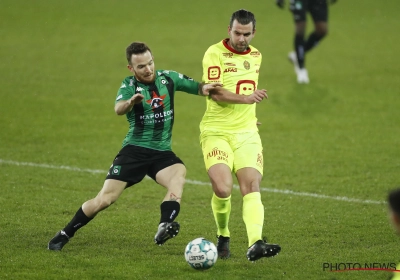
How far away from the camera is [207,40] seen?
23.4 metres

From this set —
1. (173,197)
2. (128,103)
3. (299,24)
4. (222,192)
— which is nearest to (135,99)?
(128,103)

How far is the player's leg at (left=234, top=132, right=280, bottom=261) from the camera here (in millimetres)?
6750

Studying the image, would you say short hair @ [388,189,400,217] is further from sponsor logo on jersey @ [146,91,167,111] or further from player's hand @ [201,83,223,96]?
sponsor logo on jersey @ [146,91,167,111]

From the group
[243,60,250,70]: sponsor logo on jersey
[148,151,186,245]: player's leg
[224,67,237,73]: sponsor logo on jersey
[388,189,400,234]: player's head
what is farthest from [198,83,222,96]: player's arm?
[388,189,400,234]: player's head

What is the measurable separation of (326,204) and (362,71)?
429 inches

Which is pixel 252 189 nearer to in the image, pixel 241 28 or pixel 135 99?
pixel 135 99

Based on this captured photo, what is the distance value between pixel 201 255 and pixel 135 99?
1.59 m

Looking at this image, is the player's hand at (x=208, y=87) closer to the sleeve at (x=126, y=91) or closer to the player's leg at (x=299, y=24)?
the sleeve at (x=126, y=91)

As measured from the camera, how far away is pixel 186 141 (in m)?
13.8

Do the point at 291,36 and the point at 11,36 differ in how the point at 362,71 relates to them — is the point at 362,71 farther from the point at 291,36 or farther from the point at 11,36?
the point at 11,36

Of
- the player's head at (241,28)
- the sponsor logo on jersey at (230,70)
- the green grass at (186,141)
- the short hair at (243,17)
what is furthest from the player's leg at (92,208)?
the short hair at (243,17)

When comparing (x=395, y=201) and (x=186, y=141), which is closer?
(x=395, y=201)

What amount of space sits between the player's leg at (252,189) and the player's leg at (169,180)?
1.97ft

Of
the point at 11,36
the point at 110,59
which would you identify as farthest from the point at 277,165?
the point at 11,36
